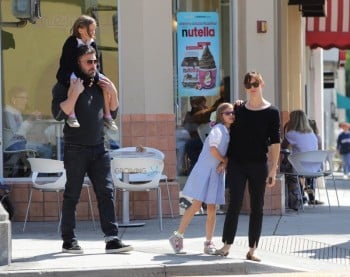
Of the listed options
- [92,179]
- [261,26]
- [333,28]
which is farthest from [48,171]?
[333,28]

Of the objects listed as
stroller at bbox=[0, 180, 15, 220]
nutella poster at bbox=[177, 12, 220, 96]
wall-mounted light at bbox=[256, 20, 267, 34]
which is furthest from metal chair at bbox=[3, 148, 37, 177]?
wall-mounted light at bbox=[256, 20, 267, 34]

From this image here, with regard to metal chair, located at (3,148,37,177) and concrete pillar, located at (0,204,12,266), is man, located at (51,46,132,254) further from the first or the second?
metal chair, located at (3,148,37,177)

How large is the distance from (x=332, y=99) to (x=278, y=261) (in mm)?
40739

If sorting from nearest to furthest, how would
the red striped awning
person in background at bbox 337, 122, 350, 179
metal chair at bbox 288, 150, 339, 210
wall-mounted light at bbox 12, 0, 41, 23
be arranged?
wall-mounted light at bbox 12, 0, 41, 23, metal chair at bbox 288, 150, 339, 210, the red striped awning, person in background at bbox 337, 122, 350, 179

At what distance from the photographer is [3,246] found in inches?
344

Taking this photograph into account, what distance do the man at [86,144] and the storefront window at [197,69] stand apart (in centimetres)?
349

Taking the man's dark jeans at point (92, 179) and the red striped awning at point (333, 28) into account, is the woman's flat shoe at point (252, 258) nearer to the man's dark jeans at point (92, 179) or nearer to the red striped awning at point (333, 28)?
the man's dark jeans at point (92, 179)

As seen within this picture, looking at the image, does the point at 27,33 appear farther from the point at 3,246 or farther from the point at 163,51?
the point at 3,246

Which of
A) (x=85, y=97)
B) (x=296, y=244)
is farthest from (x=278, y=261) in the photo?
(x=85, y=97)

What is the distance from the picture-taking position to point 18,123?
12398 mm

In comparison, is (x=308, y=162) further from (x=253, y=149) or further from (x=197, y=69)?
(x=253, y=149)

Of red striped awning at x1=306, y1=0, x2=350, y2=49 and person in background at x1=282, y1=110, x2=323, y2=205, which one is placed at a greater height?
red striped awning at x1=306, y1=0, x2=350, y2=49

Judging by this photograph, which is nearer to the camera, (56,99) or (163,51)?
(56,99)

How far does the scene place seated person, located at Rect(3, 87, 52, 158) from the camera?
40.6 feet
